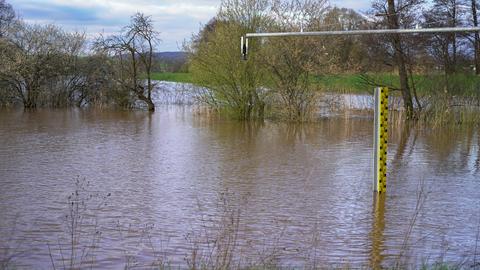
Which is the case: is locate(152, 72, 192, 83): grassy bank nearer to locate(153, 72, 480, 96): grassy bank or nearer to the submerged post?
locate(153, 72, 480, 96): grassy bank

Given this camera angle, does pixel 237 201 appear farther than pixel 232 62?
No

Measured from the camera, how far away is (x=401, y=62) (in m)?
33.7

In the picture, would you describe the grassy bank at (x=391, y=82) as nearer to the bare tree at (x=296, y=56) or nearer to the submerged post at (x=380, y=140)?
the bare tree at (x=296, y=56)

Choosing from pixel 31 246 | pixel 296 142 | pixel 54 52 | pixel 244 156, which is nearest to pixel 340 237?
pixel 31 246

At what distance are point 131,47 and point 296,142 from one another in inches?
738

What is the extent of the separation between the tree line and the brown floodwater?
22.7 ft

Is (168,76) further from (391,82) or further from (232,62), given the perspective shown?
(391,82)

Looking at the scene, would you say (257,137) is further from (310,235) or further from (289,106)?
(310,235)

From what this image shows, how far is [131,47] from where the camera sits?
3800 cm

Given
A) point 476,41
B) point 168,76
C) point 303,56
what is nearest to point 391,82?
point 476,41

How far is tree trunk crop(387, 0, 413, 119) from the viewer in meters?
32.3

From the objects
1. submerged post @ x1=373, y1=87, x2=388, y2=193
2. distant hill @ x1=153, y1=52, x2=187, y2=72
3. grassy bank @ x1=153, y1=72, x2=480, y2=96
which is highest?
distant hill @ x1=153, y1=52, x2=187, y2=72

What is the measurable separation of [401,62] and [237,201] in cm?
2416

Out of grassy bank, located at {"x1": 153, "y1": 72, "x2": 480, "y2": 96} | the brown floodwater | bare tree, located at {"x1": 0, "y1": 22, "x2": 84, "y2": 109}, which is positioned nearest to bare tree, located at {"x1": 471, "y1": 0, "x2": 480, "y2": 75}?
grassy bank, located at {"x1": 153, "y1": 72, "x2": 480, "y2": 96}
